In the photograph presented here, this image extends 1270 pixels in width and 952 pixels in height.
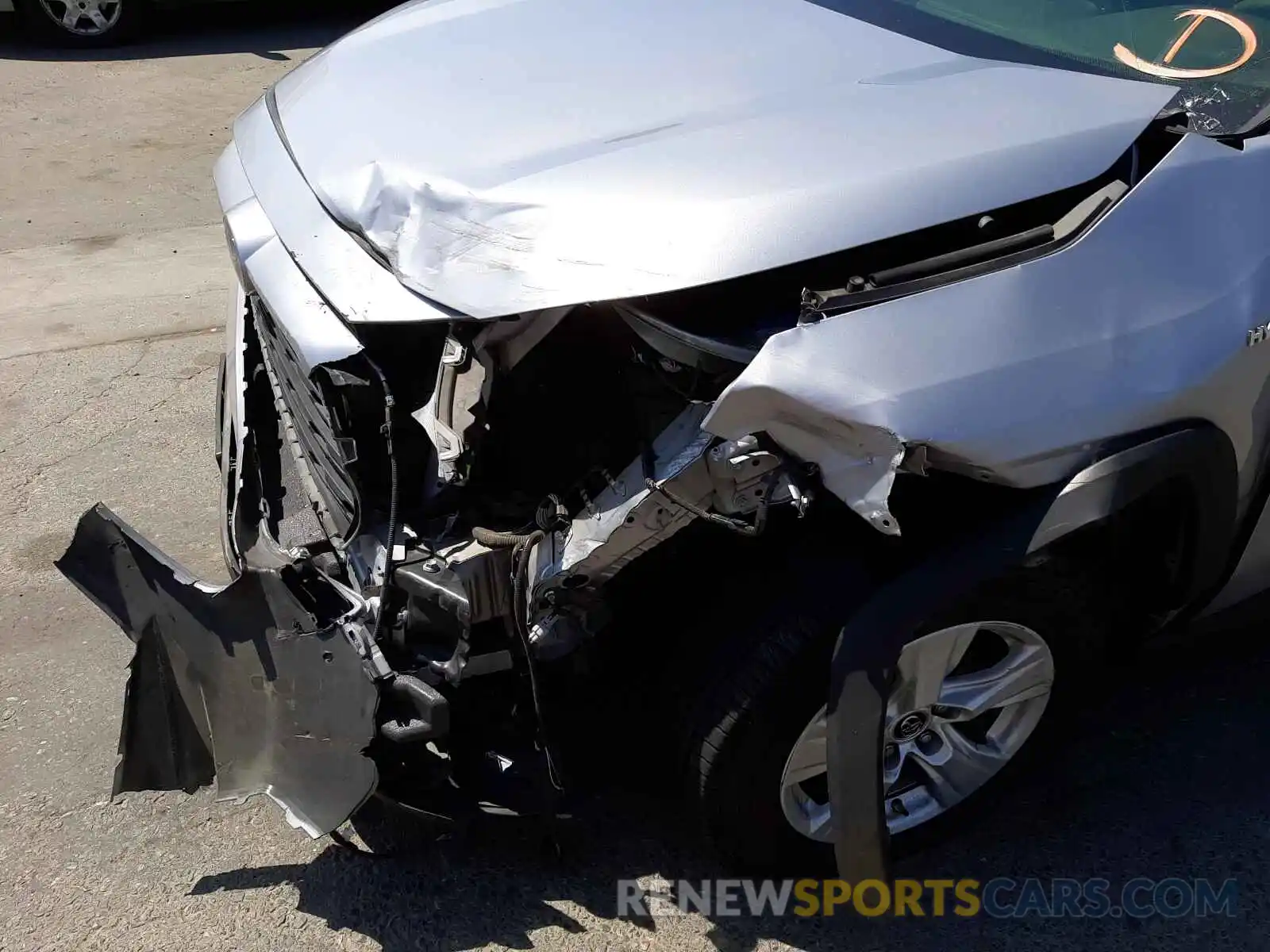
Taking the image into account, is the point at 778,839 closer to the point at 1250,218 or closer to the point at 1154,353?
the point at 1154,353

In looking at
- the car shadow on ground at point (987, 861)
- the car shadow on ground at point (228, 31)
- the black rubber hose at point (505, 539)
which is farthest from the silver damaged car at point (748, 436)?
the car shadow on ground at point (228, 31)

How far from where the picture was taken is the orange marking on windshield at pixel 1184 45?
226 cm

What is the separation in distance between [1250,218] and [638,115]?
113 cm

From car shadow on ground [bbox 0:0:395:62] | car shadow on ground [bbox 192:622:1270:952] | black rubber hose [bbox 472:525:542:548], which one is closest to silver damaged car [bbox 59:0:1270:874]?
black rubber hose [bbox 472:525:542:548]

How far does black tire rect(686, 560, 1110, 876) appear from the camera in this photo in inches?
76.6

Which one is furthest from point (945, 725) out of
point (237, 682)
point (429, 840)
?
point (237, 682)

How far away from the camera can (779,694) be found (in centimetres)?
197

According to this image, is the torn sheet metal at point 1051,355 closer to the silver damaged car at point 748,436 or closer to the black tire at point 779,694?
the silver damaged car at point 748,436

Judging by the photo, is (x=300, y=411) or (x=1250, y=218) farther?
(x=300, y=411)

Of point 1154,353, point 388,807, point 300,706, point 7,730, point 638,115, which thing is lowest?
point 7,730

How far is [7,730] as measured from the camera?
2686 millimetres

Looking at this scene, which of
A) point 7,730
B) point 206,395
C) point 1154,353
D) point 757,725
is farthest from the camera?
point 206,395

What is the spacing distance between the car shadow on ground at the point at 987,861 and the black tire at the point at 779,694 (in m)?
0.22

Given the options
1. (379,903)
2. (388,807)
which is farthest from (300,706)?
(379,903)
